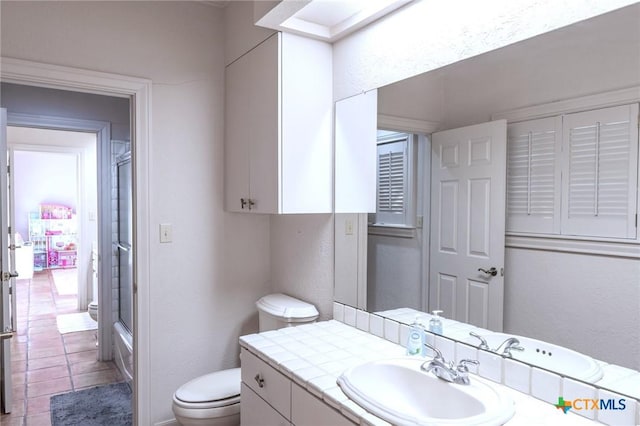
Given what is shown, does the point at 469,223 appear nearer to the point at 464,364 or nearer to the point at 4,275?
the point at 464,364

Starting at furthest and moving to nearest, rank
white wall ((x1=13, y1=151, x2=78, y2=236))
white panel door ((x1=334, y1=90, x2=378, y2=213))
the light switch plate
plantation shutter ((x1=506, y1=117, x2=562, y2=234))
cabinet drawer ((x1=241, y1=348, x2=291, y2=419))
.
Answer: white wall ((x1=13, y1=151, x2=78, y2=236))
the light switch plate
white panel door ((x1=334, y1=90, x2=378, y2=213))
cabinet drawer ((x1=241, y1=348, x2=291, y2=419))
plantation shutter ((x1=506, y1=117, x2=562, y2=234))

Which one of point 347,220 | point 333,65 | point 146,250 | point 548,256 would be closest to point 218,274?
point 146,250

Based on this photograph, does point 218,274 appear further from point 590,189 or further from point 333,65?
point 590,189

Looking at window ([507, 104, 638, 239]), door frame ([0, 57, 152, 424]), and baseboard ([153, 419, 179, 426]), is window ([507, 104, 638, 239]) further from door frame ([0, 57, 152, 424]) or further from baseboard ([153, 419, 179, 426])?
baseboard ([153, 419, 179, 426])

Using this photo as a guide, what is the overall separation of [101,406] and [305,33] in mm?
2663

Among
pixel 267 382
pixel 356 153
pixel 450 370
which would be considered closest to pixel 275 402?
pixel 267 382

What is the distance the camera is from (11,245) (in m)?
3.94

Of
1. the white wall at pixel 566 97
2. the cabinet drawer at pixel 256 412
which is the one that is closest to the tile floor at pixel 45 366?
the cabinet drawer at pixel 256 412

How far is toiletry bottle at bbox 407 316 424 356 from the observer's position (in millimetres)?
1514

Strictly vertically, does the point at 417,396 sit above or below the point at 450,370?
below

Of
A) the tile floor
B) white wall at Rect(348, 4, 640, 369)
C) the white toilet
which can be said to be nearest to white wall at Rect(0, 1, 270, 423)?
the white toilet

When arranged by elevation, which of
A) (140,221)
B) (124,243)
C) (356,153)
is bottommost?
(124,243)

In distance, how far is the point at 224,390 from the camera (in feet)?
6.66

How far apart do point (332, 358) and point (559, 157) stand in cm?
98
